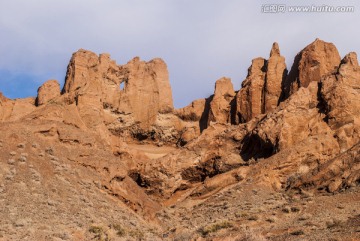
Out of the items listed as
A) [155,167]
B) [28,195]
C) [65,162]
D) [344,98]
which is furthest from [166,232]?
[344,98]

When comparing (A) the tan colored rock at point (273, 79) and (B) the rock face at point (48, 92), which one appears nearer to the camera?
(B) the rock face at point (48, 92)

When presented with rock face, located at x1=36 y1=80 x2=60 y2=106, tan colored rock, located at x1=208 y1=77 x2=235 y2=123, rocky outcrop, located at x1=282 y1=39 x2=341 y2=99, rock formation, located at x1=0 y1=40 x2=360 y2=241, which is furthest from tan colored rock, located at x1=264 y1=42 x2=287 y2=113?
rock face, located at x1=36 y1=80 x2=60 y2=106

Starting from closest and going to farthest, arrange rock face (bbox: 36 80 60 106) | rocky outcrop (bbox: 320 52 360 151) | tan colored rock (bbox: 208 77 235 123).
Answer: rocky outcrop (bbox: 320 52 360 151) → rock face (bbox: 36 80 60 106) → tan colored rock (bbox: 208 77 235 123)

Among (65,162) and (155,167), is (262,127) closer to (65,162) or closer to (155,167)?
(155,167)

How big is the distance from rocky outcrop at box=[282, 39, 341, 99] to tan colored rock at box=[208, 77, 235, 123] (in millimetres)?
10146

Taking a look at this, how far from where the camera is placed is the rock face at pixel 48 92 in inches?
2442

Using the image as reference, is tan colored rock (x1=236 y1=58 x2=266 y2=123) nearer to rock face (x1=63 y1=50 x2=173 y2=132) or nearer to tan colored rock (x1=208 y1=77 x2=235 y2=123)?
tan colored rock (x1=208 y1=77 x2=235 y2=123)

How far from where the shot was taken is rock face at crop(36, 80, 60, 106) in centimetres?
6203

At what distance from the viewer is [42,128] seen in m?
42.2

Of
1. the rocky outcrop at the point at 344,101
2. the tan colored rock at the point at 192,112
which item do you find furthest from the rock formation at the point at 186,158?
the tan colored rock at the point at 192,112

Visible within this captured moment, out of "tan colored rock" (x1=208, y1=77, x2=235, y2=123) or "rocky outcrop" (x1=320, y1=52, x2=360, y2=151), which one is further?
"tan colored rock" (x1=208, y1=77, x2=235, y2=123)

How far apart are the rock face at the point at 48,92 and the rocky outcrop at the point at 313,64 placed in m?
25.6

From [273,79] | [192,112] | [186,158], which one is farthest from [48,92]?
[273,79]

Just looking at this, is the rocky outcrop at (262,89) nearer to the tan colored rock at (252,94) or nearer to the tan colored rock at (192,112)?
the tan colored rock at (252,94)
